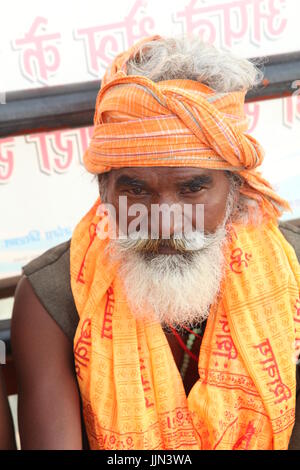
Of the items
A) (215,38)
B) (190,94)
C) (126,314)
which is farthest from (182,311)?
(215,38)

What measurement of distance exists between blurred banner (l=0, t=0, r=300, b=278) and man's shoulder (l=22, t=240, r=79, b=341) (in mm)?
341

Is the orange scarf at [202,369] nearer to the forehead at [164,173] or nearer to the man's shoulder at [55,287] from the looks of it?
the man's shoulder at [55,287]

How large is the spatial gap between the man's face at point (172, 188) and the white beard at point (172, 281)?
0.07 metres

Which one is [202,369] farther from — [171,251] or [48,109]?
[48,109]

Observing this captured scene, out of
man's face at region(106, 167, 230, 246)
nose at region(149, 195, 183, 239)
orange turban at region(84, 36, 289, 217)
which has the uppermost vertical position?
orange turban at region(84, 36, 289, 217)

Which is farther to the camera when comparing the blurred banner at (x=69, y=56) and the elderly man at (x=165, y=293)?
the blurred banner at (x=69, y=56)

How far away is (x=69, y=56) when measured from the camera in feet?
7.97

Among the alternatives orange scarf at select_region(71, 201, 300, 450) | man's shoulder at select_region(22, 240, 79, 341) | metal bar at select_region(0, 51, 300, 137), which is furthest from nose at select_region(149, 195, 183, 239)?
metal bar at select_region(0, 51, 300, 137)

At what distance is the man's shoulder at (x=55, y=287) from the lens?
7.04ft

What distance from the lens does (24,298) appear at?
2172 millimetres

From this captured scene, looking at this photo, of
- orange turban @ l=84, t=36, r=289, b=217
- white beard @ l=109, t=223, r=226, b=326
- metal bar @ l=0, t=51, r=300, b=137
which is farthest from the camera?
metal bar @ l=0, t=51, r=300, b=137

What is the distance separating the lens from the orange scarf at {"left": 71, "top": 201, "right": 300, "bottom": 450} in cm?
205

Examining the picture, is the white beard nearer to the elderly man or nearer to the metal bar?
the elderly man

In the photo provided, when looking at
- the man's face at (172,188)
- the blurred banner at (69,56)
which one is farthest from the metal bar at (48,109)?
the man's face at (172,188)
